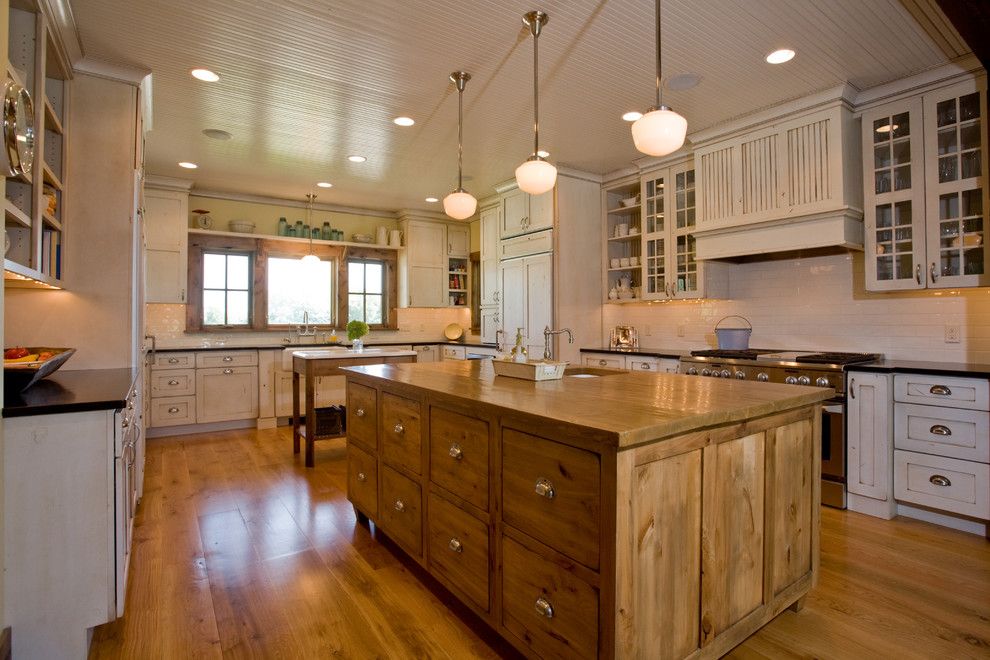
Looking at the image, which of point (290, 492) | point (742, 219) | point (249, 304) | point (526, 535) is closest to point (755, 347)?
point (742, 219)

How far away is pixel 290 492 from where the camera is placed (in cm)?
357

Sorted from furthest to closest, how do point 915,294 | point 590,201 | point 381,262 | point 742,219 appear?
point 381,262 < point 590,201 < point 742,219 < point 915,294

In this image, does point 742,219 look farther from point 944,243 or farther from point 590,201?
point 590,201

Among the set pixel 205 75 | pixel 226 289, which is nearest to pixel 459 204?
pixel 205 75

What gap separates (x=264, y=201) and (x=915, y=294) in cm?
639

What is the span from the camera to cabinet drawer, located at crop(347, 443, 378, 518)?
8.91 ft

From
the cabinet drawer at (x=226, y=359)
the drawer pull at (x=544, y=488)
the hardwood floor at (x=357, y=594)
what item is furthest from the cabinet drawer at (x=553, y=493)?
the cabinet drawer at (x=226, y=359)

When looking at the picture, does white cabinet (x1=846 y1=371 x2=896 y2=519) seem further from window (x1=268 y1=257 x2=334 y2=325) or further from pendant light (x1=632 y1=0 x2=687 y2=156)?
window (x1=268 y1=257 x2=334 y2=325)

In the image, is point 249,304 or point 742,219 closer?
point 742,219

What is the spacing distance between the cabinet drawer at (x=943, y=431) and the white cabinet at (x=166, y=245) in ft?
20.7

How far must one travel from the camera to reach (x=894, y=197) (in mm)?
3322

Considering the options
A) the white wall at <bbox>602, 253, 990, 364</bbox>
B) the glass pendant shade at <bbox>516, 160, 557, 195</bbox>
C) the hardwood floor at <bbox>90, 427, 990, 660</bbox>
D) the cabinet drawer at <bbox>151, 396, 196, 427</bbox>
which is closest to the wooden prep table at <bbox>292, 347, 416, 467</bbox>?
the hardwood floor at <bbox>90, 427, 990, 660</bbox>

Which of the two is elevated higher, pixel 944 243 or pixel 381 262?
pixel 381 262

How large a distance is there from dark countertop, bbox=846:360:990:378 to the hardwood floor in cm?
88
